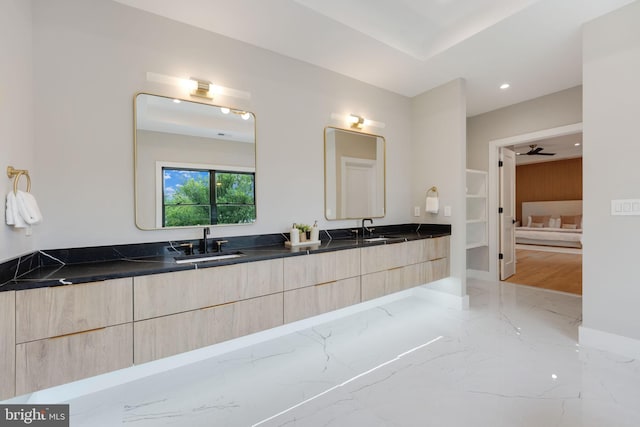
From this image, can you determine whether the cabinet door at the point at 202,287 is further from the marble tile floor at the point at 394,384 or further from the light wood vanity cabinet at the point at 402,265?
the light wood vanity cabinet at the point at 402,265

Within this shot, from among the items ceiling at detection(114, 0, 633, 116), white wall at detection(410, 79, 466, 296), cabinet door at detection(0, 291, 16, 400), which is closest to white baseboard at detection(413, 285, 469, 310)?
white wall at detection(410, 79, 466, 296)

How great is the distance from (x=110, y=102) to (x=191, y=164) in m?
0.64

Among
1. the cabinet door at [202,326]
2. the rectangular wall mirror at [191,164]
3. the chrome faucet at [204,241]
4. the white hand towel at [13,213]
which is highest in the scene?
the rectangular wall mirror at [191,164]

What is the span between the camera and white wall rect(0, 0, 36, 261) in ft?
4.68

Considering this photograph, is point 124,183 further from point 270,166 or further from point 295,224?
point 295,224

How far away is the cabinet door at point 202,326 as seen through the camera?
64.4 inches

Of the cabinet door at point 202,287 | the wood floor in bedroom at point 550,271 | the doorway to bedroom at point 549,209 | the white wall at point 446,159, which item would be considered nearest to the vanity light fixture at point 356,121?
the white wall at point 446,159

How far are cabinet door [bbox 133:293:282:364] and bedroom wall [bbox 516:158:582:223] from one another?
392 inches

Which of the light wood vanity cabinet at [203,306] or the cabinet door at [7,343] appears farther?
the light wood vanity cabinet at [203,306]

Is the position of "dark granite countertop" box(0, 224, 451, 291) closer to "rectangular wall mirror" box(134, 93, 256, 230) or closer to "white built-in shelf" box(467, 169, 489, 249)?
"rectangular wall mirror" box(134, 93, 256, 230)

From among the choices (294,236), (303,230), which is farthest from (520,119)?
(294,236)

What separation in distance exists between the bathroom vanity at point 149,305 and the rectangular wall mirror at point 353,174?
71cm

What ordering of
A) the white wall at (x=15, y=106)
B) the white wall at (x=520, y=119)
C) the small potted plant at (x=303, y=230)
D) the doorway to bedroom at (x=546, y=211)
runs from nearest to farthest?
the white wall at (x=15, y=106), the small potted plant at (x=303, y=230), the white wall at (x=520, y=119), the doorway to bedroom at (x=546, y=211)

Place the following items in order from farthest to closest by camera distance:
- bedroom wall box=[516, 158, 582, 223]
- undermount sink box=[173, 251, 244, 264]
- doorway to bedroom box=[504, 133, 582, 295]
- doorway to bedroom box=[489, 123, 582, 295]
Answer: bedroom wall box=[516, 158, 582, 223], doorway to bedroom box=[504, 133, 582, 295], doorway to bedroom box=[489, 123, 582, 295], undermount sink box=[173, 251, 244, 264]
